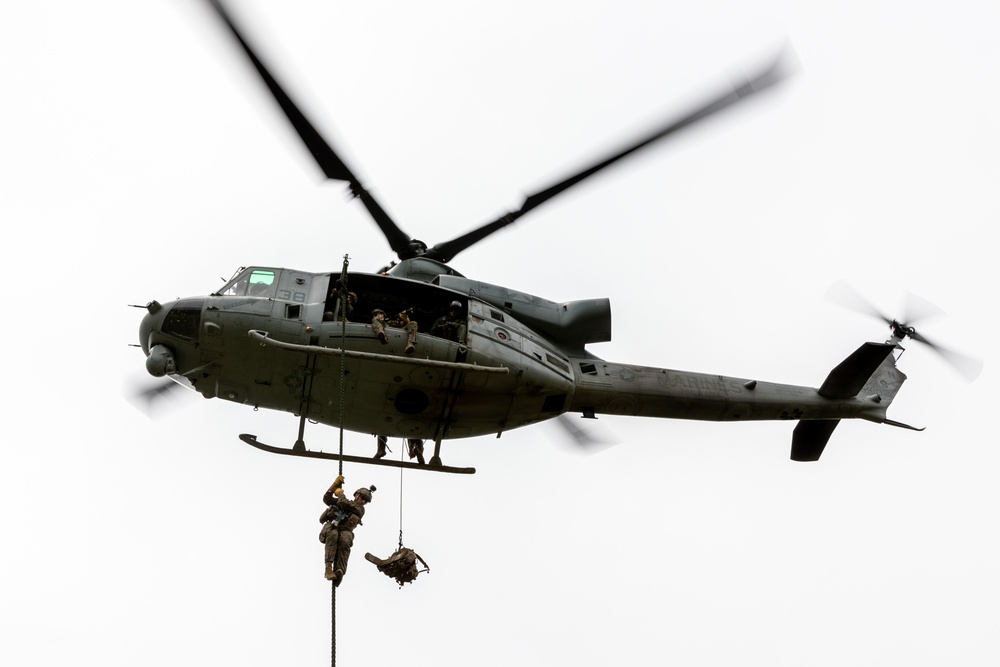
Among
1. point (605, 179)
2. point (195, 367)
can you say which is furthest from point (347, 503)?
point (605, 179)

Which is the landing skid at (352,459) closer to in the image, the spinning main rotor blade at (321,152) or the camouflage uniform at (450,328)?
the camouflage uniform at (450,328)

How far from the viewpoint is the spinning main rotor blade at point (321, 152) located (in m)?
11.6

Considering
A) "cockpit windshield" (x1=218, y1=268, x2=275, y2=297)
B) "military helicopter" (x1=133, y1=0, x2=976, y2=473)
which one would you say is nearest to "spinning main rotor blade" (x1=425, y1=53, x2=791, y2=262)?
"military helicopter" (x1=133, y1=0, x2=976, y2=473)

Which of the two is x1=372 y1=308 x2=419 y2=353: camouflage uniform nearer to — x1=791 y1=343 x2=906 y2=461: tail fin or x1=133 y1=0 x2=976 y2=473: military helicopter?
x1=133 y1=0 x2=976 y2=473: military helicopter

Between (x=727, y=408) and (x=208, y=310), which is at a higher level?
(x=208, y=310)

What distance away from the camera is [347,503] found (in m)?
11.4

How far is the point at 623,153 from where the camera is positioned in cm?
1304

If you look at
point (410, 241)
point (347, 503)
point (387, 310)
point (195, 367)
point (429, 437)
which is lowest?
point (347, 503)

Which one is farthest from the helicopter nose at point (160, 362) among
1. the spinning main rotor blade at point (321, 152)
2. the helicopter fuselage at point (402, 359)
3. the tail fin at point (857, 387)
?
the tail fin at point (857, 387)

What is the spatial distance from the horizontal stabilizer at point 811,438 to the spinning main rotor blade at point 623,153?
254 inches

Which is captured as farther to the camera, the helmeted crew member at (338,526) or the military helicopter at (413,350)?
the military helicopter at (413,350)

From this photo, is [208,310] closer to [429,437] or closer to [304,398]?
[304,398]

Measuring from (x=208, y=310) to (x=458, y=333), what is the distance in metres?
3.19

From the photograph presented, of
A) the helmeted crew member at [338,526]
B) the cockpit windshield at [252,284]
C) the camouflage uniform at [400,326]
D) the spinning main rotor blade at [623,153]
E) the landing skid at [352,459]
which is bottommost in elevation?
the helmeted crew member at [338,526]
